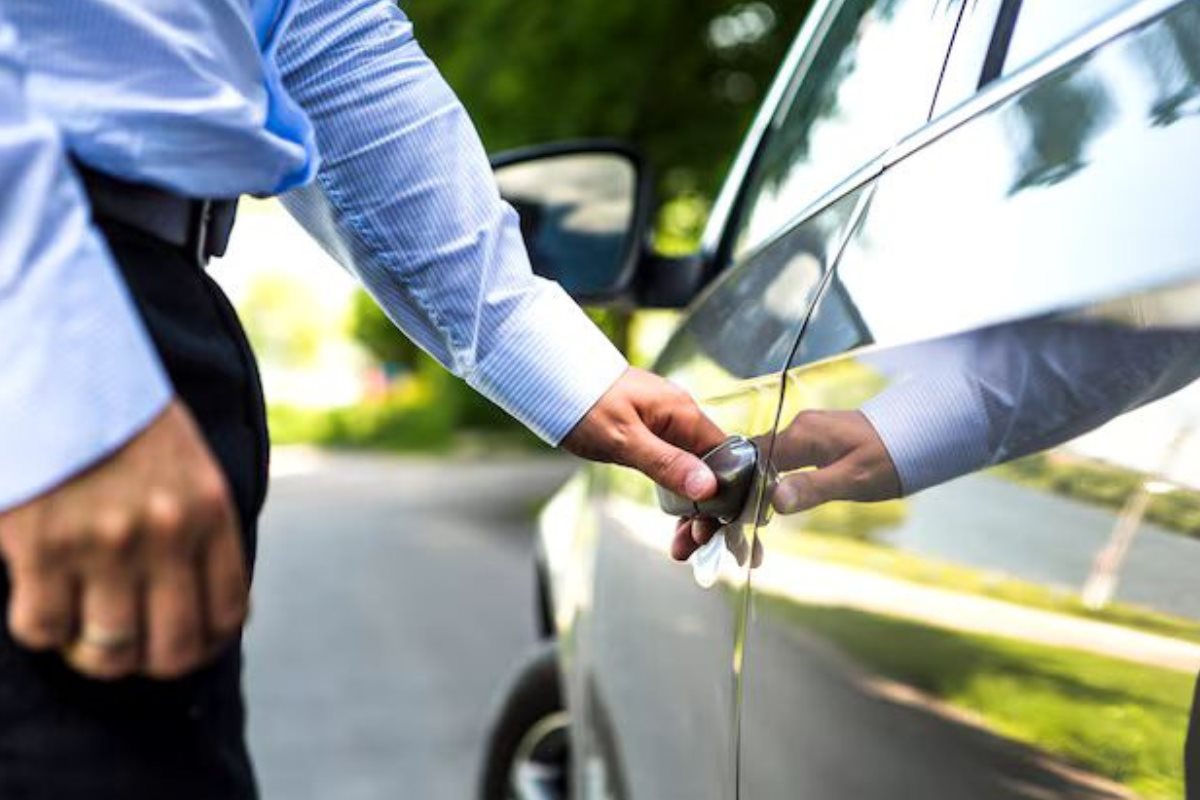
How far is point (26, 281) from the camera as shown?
984 mm

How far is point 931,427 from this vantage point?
139cm

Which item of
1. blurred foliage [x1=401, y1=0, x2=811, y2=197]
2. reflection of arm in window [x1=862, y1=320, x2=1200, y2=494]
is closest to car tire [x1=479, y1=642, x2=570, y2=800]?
reflection of arm in window [x1=862, y1=320, x2=1200, y2=494]

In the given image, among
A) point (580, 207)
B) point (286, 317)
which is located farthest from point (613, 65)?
point (286, 317)

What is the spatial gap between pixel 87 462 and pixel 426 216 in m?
0.66

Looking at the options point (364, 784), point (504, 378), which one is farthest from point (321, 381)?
point (504, 378)

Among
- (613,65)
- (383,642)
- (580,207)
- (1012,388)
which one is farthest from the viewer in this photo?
(613,65)

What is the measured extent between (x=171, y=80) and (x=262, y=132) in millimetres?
92

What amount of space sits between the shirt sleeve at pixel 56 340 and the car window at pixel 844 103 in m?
0.93

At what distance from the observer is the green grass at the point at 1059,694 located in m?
1.07

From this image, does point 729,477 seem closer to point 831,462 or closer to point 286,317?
→ point 831,462

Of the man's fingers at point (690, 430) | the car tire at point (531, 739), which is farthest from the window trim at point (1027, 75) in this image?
the car tire at point (531, 739)

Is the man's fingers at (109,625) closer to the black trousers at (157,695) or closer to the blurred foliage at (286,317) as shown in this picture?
the black trousers at (157,695)

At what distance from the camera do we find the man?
98cm

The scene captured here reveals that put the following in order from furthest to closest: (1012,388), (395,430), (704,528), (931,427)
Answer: (395,430) < (704,528) < (931,427) < (1012,388)
